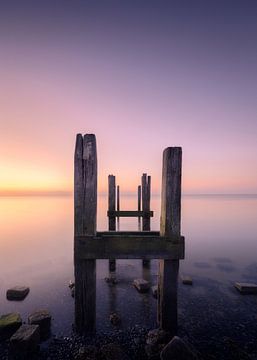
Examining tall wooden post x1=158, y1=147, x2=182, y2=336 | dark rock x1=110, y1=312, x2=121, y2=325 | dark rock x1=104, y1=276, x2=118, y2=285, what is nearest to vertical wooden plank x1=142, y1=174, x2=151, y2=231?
dark rock x1=104, y1=276, x2=118, y2=285

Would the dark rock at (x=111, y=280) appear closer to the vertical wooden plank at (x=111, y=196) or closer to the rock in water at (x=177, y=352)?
the vertical wooden plank at (x=111, y=196)

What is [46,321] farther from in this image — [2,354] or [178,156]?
[178,156]

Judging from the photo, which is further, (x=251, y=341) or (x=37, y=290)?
(x=37, y=290)

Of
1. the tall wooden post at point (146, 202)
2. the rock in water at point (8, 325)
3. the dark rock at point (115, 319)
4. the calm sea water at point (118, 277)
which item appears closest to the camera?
the rock in water at point (8, 325)

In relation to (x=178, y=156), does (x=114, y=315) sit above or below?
below

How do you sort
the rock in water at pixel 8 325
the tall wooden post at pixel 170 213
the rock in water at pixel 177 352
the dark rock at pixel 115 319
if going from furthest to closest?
the dark rock at pixel 115 319 → the rock in water at pixel 8 325 → the tall wooden post at pixel 170 213 → the rock in water at pixel 177 352

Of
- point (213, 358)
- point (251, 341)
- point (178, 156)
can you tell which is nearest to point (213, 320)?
point (251, 341)

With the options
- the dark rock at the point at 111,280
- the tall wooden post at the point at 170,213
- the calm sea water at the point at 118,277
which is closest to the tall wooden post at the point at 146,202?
the calm sea water at the point at 118,277

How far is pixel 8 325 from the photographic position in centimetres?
473

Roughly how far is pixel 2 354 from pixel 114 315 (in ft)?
7.78

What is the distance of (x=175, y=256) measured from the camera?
3934 mm

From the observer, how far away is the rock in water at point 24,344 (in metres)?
4.02

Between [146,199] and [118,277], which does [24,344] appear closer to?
[118,277]

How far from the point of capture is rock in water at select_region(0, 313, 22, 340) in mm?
4641
